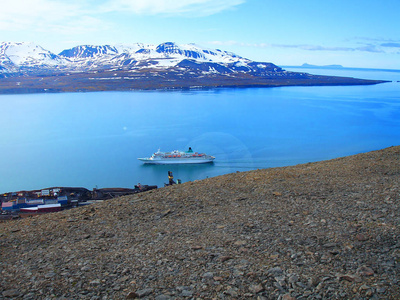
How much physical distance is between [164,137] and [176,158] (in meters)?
7.85

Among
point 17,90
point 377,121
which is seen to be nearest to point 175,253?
point 377,121

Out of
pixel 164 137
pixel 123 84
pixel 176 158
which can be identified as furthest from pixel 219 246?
pixel 123 84

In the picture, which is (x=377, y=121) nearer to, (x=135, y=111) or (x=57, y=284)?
(x=135, y=111)

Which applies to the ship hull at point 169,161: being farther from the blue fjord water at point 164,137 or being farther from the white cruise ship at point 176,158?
the blue fjord water at point 164,137

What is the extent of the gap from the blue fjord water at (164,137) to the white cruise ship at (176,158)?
62 cm

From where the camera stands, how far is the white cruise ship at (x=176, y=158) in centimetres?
2611

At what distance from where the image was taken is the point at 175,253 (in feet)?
14.7

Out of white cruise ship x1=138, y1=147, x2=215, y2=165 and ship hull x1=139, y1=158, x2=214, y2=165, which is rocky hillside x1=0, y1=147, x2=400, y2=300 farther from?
ship hull x1=139, y1=158, x2=214, y2=165

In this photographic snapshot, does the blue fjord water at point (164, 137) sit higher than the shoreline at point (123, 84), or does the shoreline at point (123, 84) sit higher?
the shoreline at point (123, 84)

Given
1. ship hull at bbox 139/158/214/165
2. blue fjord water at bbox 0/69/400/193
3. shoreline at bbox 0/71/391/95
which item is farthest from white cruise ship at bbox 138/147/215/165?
shoreline at bbox 0/71/391/95

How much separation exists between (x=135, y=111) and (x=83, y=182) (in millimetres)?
31414

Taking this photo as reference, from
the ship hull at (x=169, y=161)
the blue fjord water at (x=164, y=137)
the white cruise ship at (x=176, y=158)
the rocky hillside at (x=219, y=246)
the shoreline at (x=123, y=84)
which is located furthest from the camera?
the shoreline at (x=123, y=84)

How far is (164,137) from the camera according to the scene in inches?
1334

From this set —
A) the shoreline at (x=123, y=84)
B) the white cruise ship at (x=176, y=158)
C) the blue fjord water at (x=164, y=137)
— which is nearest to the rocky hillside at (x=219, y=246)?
the blue fjord water at (x=164, y=137)
